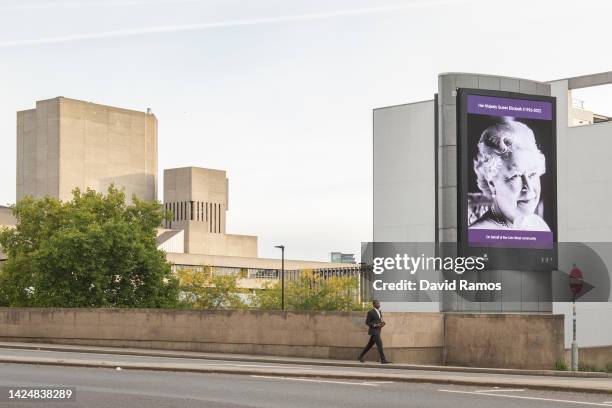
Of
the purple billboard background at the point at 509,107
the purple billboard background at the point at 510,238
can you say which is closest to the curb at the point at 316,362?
the purple billboard background at the point at 510,238

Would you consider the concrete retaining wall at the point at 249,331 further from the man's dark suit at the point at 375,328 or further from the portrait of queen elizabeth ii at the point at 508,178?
the portrait of queen elizabeth ii at the point at 508,178

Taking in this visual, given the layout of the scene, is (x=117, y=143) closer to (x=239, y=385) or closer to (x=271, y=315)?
(x=271, y=315)

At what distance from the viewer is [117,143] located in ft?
642

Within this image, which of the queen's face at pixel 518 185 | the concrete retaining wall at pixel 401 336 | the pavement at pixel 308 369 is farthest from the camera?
the queen's face at pixel 518 185

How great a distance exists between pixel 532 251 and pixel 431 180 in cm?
1717

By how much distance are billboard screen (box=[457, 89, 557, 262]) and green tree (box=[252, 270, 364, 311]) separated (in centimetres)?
5608

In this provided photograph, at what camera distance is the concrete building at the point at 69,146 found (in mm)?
183625

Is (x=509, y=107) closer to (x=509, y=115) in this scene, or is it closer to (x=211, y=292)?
(x=509, y=115)

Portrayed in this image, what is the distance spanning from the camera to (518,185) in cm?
3619

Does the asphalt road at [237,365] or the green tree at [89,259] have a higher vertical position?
the green tree at [89,259]

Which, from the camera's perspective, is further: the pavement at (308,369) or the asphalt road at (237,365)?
the asphalt road at (237,365)

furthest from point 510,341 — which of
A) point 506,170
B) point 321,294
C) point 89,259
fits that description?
point 321,294

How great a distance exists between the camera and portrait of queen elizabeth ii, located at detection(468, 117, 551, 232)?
35.7 m

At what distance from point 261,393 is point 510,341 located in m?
15.7
